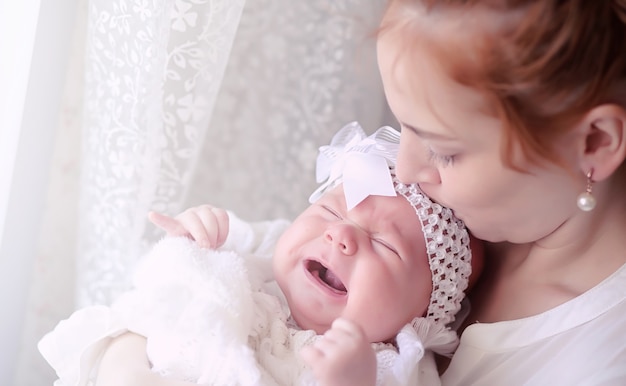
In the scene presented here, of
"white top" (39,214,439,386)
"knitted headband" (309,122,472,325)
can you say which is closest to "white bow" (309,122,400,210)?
"knitted headband" (309,122,472,325)

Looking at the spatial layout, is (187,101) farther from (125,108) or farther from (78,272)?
(78,272)

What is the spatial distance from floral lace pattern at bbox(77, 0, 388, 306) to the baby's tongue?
351 millimetres

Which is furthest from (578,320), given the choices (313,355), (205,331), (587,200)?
(205,331)

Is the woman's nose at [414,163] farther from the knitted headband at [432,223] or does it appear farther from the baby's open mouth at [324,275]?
the baby's open mouth at [324,275]

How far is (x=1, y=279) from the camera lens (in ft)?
4.54

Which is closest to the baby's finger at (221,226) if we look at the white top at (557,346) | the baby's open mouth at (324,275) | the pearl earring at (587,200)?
the baby's open mouth at (324,275)

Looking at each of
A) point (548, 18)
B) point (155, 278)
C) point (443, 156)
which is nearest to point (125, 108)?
point (155, 278)

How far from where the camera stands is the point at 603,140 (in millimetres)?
1014

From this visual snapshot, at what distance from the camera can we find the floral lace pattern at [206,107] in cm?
128

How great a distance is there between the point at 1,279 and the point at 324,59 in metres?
0.76

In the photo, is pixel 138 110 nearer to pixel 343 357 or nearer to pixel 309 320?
pixel 309 320

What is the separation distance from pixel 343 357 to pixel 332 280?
25cm

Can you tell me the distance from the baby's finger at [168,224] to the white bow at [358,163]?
239 millimetres

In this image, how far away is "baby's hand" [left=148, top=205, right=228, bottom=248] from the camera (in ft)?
3.99
